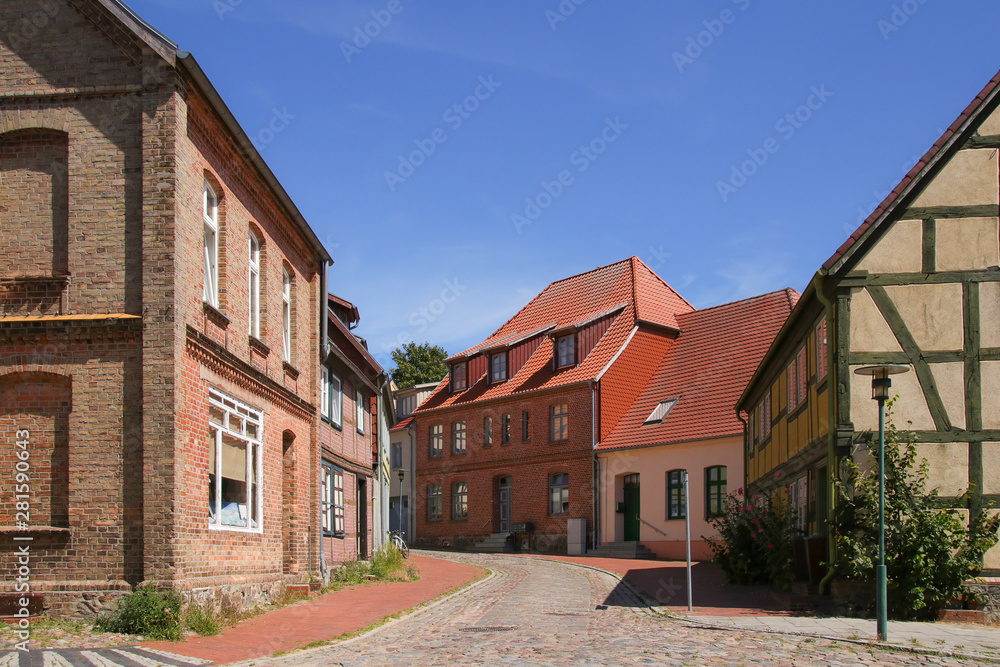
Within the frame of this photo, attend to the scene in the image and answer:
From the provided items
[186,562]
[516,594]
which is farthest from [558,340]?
[186,562]

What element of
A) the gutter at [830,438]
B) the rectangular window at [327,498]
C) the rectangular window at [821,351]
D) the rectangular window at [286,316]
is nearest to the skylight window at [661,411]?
the rectangular window at [327,498]

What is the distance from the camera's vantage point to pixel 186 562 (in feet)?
40.7

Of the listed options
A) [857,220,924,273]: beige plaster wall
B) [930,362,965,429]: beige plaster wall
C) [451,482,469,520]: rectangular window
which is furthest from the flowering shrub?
[451,482,469,520]: rectangular window

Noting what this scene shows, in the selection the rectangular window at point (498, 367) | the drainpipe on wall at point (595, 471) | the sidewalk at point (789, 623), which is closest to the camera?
the sidewalk at point (789, 623)

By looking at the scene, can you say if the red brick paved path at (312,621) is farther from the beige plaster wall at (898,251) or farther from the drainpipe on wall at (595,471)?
the drainpipe on wall at (595,471)

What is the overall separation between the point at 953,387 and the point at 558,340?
84.2 ft

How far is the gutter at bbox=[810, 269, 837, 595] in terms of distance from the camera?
1518 centimetres

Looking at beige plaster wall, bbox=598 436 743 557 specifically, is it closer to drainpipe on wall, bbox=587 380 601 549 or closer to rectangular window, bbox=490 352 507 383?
drainpipe on wall, bbox=587 380 601 549

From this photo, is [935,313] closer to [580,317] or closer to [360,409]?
[360,409]

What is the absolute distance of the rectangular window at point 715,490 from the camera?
3238cm

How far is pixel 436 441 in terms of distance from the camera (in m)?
46.0

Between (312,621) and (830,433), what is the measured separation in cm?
783

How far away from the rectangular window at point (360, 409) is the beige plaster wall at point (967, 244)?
48.7 ft

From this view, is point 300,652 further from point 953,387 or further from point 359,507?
point 359,507
